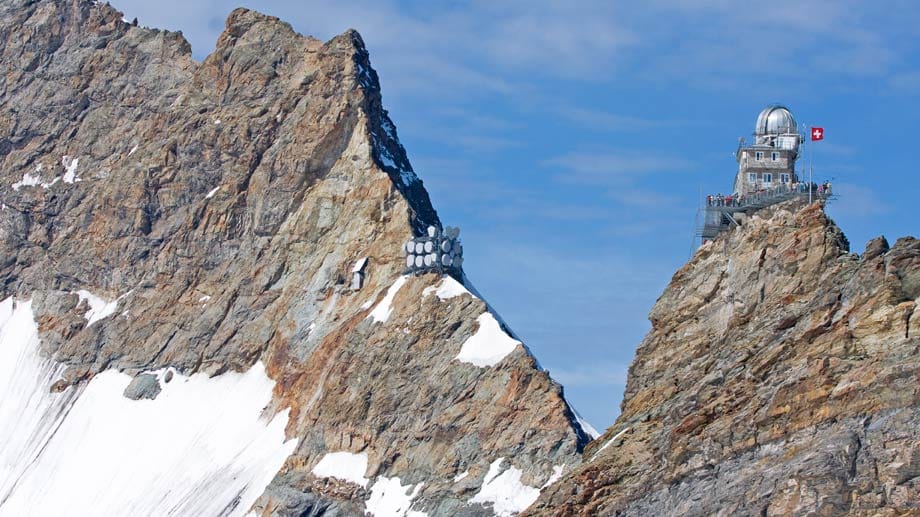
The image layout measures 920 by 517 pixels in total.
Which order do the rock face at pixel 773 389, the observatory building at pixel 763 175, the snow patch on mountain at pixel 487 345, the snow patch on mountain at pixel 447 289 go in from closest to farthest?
the rock face at pixel 773 389 → the observatory building at pixel 763 175 → the snow patch on mountain at pixel 487 345 → the snow patch on mountain at pixel 447 289

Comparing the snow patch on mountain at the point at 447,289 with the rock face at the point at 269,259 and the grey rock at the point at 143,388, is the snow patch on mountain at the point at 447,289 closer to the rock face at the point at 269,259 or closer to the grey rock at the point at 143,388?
the rock face at the point at 269,259

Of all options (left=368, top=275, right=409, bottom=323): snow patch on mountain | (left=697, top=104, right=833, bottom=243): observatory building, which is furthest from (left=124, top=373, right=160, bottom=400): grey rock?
(left=697, top=104, right=833, bottom=243): observatory building

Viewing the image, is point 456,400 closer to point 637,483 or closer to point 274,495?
point 274,495

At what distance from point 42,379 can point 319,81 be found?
119 ft

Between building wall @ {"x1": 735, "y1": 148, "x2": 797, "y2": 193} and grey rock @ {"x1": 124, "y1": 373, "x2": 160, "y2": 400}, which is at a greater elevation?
grey rock @ {"x1": 124, "y1": 373, "x2": 160, "y2": 400}

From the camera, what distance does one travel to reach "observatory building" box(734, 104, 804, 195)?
11412 cm

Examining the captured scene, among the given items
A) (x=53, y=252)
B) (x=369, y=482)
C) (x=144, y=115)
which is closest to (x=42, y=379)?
(x=53, y=252)

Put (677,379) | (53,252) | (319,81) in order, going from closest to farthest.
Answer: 1. (677,379)
2. (319,81)
3. (53,252)

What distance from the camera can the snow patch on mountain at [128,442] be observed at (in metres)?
150

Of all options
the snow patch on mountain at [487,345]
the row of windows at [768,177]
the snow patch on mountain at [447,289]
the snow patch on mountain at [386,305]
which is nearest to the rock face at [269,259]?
the snow patch on mountain at [447,289]

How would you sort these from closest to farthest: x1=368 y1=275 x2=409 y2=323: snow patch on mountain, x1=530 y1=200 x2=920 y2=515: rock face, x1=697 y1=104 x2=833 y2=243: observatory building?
x1=530 y1=200 x2=920 y2=515: rock face, x1=697 y1=104 x2=833 y2=243: observatory building, x1=368 y1=275 x2=409 y2=323: snow patch on mountain

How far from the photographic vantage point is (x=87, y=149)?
19075 cm

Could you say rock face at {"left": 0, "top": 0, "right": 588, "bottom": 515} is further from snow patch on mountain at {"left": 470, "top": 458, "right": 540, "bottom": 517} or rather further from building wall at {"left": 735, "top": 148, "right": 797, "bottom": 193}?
building wall at {"left": 735, "top": 148, "right": 797, "bottom": 193}

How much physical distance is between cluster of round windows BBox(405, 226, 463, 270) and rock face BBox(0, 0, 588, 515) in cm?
165
